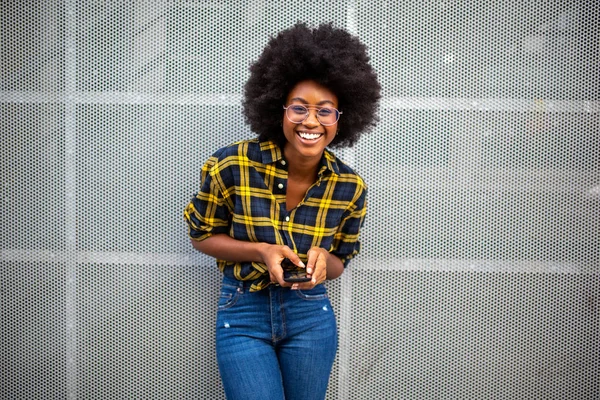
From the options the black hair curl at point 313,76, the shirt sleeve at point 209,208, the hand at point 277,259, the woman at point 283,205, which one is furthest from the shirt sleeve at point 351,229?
the shirt sleeve at point 209,208

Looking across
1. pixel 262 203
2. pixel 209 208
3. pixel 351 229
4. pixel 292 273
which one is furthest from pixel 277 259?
pixel 351 229

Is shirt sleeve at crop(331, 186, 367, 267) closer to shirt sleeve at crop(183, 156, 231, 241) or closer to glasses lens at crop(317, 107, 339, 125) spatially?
glasses lens at crop(317, 107, 339, 125)

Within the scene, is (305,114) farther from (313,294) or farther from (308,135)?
(313,294)

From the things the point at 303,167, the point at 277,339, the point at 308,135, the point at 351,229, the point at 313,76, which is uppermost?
the point at 313,76

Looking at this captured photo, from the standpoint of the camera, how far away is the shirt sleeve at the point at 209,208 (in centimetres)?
185

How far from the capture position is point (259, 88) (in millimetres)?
1951

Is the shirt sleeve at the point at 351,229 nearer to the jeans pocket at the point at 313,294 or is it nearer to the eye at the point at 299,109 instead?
the jeans pocket at the point at 313,294

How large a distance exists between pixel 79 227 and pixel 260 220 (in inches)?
46.0

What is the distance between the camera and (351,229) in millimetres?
2064

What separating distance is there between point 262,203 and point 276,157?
0.59ft

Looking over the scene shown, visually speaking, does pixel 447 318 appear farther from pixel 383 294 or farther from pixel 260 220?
pixel 260 220

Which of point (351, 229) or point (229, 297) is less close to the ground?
point (351, 229)

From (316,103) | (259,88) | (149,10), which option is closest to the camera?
(316,103)

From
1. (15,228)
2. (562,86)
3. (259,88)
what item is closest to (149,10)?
(259,88)
